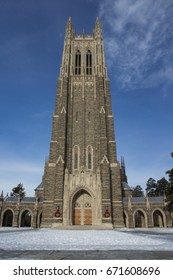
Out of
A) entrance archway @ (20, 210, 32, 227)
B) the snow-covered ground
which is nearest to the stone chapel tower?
entrance archway @ (20, 210, 32, 227)

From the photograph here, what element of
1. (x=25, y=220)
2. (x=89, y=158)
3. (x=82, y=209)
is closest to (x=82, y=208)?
(x=82, y=209)

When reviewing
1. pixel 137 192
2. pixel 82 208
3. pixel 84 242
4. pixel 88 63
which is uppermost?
pixel 88 63

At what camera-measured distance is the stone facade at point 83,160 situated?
30859 millimetres

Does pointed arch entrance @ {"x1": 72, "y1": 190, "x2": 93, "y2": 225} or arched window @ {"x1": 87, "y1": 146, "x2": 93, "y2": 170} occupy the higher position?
arched window @ {"x1": 87, "y1": 146, "x2": 93, "y2": 170}

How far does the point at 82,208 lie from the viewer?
32.4m

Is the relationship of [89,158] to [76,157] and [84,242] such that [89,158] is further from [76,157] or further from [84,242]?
[84,242]

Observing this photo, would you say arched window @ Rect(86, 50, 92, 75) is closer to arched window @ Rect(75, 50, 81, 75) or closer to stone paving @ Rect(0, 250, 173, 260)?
arched window @ Rect(75, 50, 81, 75)

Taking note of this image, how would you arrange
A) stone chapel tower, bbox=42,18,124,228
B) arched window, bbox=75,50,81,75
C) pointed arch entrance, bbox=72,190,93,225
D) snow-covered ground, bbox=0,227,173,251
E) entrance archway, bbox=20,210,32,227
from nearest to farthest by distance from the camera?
snow-covered ground, bbox=0,227,173,251 → stone chapel tower, bbox=42,18,124,228 → pointed arch entrance, bbox=72,190,93,225 → arched window, bbox=75,50,81,75 → entrance archway, bbox=20,210,32,227

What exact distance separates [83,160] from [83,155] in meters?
0.83

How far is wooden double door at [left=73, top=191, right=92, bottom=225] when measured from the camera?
1253 inches

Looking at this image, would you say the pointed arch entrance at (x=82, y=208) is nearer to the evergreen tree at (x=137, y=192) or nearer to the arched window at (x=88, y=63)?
the arched window at (x=88, y=63)

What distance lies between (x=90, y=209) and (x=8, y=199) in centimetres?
2160
